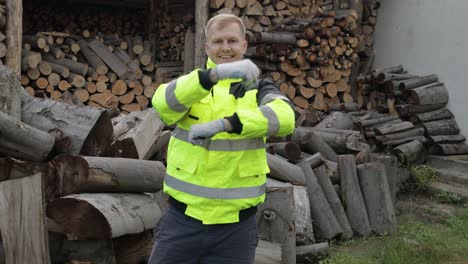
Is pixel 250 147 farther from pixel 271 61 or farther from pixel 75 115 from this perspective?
pixel 271 61

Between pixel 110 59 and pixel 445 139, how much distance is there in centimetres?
544

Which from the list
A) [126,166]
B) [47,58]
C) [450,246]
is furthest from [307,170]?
[47,58]

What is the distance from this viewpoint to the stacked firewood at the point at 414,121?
23.9 ft

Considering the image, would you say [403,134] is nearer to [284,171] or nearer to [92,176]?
[284,171]

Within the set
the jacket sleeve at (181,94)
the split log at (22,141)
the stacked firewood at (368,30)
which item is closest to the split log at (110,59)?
the stacked firewood at (368,30)

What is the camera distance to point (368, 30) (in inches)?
375

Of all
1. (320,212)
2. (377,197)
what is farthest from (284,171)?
(377,197)

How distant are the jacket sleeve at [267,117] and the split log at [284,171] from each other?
95.9 inches

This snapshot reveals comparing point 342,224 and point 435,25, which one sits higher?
point 435,25

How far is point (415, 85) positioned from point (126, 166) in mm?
5382

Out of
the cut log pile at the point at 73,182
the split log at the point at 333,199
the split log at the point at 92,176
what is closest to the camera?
the cut log pile at the point at 73,182

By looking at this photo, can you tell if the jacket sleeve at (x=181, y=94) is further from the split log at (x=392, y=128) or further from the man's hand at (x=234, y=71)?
the split log at (x=392, y=128)

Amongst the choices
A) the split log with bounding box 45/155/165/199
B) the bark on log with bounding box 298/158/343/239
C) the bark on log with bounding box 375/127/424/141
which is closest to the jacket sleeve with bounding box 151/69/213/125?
the split log with bounding box 45/155/165/199

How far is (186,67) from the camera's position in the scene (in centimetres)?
902
